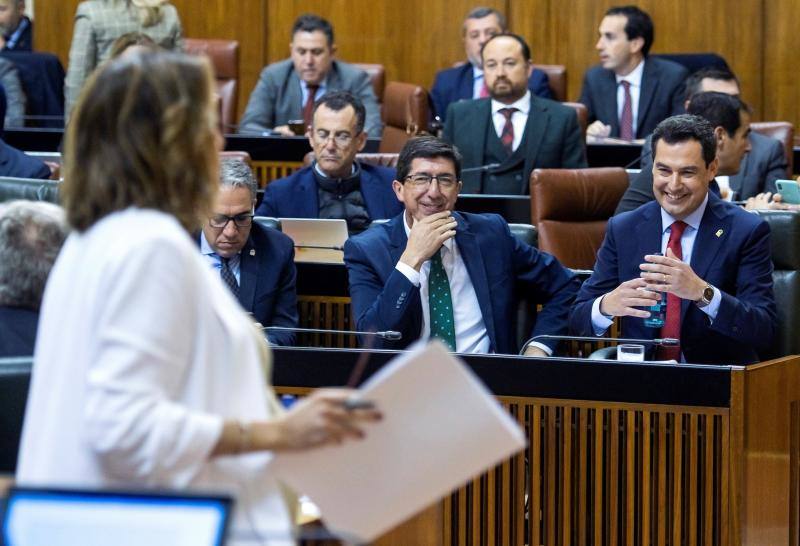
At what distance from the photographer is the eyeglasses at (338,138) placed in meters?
5.70

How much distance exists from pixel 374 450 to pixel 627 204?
3.20 meters

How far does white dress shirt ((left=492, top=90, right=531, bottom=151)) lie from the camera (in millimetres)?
6805

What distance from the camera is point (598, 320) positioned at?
3930mm

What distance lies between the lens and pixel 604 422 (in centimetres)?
339

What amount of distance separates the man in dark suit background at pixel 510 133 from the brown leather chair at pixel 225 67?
2.17 m

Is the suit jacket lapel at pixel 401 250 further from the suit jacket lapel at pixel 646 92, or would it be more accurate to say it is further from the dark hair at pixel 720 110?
the suit jacket lapel at pixel 646 92

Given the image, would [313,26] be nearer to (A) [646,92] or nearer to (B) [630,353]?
(A) [646,92]

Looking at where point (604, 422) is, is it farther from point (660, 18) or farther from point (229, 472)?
point (660, 18)

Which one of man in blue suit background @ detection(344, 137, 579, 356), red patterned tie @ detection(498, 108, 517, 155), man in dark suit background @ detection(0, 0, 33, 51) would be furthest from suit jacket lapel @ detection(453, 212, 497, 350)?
man in dark suit background @ detection(0, 0, 33, 51)

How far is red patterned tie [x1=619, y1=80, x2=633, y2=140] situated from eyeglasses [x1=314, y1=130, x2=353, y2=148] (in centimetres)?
271

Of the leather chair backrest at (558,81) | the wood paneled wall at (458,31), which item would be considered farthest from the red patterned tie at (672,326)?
the wood paneled wall at (458,31)

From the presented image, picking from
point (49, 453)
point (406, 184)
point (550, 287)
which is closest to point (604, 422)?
point (550, 287)

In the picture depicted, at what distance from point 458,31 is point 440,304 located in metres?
5.94

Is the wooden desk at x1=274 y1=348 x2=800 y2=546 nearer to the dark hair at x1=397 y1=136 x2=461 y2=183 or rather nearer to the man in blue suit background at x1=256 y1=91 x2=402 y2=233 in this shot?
the dark hair at x1=397 y1=136 x2=461 y2=183
